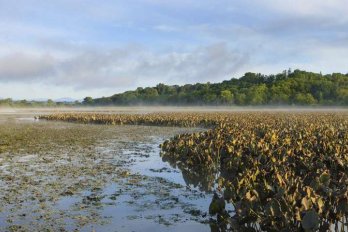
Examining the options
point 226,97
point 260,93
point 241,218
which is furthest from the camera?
point 226,97

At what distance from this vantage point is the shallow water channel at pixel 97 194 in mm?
8727

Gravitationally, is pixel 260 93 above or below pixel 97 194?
above

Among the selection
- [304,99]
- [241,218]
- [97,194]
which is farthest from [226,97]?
[241,218]

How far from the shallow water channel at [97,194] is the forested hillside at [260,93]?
336 ft

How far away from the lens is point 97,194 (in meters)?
11.3

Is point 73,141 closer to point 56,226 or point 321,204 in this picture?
point 56,226

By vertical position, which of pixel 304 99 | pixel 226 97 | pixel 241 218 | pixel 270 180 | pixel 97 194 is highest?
pixel 226 97

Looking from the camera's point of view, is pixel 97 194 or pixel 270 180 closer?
pixel 270 180

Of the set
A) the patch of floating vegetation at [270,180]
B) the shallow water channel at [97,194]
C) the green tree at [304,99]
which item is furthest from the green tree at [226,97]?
the shallow water channel at [97,194]

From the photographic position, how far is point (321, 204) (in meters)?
6.69

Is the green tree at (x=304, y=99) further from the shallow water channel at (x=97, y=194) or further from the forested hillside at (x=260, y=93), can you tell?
the shallow water channel at (x=97, y=194)

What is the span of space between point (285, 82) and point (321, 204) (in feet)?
441

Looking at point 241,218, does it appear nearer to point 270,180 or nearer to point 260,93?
→ point 270,180

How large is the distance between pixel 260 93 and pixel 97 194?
126 meters
